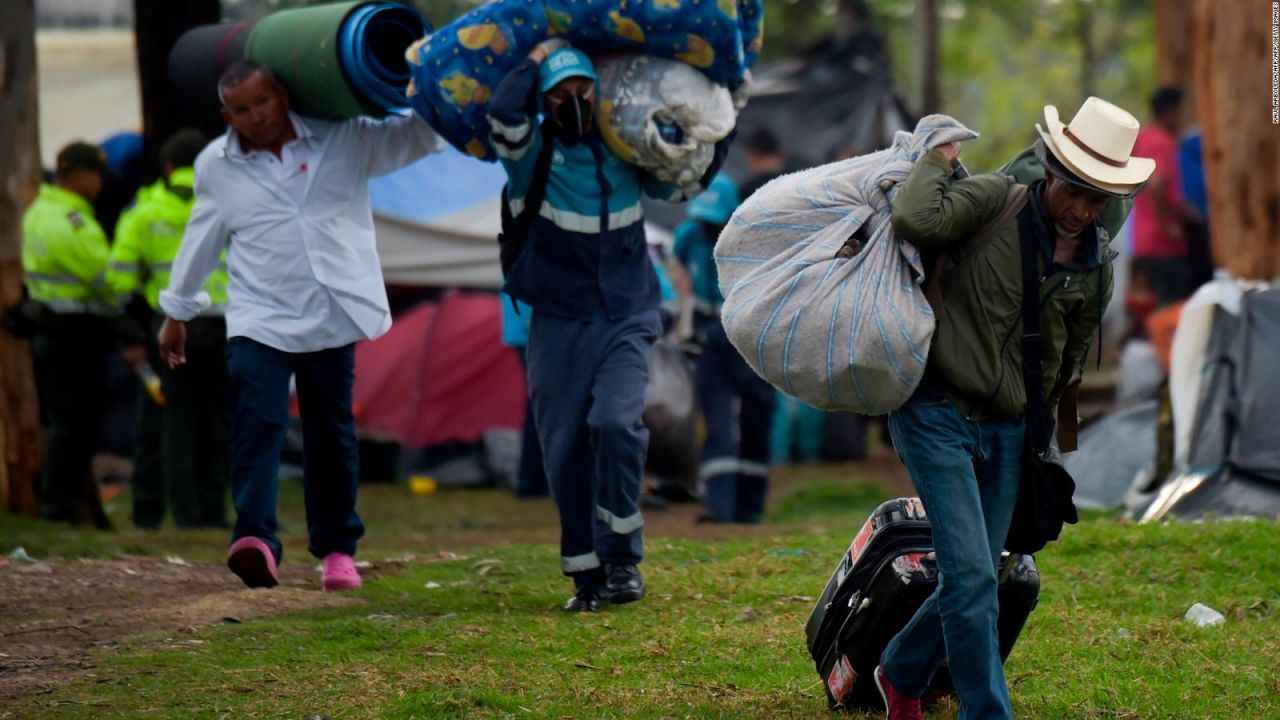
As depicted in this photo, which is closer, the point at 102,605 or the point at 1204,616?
the point at 1204,616

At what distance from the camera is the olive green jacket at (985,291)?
16.7ft

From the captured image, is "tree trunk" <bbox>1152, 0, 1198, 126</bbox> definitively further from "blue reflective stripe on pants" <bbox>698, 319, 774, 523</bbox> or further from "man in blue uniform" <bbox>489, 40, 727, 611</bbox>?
"man in blue uniform" <bbox>489, 40, 727, 611</bbox>

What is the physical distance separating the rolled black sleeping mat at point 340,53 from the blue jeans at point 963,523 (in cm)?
326

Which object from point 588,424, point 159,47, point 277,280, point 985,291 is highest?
point 985,291

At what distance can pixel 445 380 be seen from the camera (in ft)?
51.2

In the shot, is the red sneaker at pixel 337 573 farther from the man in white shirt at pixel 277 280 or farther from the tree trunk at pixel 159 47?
the tree trunk at pixel 159 47

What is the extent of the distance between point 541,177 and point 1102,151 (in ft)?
9.52

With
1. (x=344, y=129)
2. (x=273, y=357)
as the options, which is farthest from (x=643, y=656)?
(x=344, y=129)

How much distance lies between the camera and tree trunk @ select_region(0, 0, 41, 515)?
38.8 feet

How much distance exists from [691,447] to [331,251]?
6.55 meters

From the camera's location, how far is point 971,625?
5.12 m

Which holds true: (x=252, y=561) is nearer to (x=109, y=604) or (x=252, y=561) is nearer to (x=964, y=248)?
(x=109, y=604)

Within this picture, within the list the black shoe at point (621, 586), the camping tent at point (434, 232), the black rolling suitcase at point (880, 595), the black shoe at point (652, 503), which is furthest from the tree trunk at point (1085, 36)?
the black rolling suitcase at point (880, 595)

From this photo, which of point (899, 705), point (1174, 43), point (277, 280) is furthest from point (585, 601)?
point (1174, 43)
